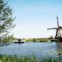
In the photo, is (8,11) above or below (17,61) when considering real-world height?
above

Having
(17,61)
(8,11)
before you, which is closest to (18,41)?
(8,11)

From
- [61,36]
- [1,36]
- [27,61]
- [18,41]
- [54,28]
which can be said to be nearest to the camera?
[27,61]

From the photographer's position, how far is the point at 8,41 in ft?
84.6

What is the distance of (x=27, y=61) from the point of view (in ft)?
61.3

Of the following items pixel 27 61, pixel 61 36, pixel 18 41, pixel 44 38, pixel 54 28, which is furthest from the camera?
pixel 44 38

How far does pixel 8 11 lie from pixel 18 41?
7869 cm

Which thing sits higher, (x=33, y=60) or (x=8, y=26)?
(x=8, y=26)

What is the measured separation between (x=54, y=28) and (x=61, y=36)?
8.73 m

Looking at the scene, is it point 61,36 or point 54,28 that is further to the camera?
point 54,28

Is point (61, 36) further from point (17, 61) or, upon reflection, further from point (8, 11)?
point (17, 61)

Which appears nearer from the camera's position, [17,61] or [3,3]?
[17,61]

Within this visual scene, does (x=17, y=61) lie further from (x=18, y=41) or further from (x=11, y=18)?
(x=18, y=41)

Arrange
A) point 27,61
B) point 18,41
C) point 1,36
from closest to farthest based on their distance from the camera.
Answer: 1. point 27,61
2. point 1,36
3. point 18,41

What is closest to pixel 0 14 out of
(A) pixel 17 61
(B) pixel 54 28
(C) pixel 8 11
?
(C) pixel 8 11
